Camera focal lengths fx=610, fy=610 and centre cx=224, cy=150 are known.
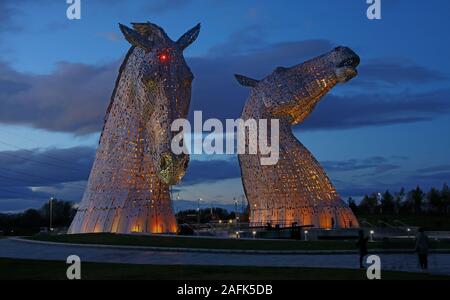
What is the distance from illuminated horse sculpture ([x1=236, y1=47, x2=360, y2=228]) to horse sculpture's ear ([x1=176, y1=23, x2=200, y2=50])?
8386 millimetres

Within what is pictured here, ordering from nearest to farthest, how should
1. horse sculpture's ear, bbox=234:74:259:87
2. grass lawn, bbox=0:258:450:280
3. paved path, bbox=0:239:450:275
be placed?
grass lawn, bbox=0:258:450:280 → paved path, bbox=0:239:450:275 → horse sculpture's ear, bbox=234:74:259:87

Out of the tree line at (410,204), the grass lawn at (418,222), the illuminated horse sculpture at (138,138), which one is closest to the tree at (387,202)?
the tree line at (410,204)

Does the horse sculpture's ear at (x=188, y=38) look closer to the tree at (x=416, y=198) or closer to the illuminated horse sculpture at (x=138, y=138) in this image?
the illuminated horse sculpture at (x=138, y=138)

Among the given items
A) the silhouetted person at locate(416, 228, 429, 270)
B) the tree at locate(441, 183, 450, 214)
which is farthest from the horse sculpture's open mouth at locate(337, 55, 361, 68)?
the tree at locate(441, 183, 450, 214)

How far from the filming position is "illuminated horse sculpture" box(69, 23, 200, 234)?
2772cm

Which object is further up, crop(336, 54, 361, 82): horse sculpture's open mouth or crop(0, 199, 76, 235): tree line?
crop(336, 54, 361, 82): horse sculpture's open mouth

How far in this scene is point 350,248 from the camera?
2230 cm

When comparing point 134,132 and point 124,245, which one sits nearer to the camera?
point 124,245

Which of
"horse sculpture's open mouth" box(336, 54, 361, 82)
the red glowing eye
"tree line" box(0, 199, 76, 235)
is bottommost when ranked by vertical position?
"tree line" box(0, 199, 76, 235)

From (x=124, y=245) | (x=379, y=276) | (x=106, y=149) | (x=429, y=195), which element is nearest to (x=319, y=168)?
(x=106, y=149)

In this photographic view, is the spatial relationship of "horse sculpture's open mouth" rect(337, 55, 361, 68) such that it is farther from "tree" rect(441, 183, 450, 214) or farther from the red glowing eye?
"tree" rect(441, 183, 450, 214)

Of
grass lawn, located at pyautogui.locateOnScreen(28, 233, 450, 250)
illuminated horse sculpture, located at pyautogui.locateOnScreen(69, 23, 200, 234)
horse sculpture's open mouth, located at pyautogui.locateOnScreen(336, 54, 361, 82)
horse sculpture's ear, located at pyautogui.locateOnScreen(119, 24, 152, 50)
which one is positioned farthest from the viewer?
horse sculpture's open mouth, located at pyautogui.locateOnScreen(336, 54, 361, 82)
